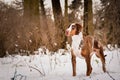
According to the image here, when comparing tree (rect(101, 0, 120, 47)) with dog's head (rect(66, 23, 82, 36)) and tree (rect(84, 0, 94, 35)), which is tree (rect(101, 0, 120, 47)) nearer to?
tree (rect(84, 0, 94, 35))

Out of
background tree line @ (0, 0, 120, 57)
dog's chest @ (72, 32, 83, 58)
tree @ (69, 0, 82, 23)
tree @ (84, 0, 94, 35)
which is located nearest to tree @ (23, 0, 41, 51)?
background tree line @ (0, 0, 120, 57)

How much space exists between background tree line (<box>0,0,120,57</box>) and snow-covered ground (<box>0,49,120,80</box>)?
17 cm

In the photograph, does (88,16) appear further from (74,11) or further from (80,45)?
(80,45)

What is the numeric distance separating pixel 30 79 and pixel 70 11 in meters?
1.22

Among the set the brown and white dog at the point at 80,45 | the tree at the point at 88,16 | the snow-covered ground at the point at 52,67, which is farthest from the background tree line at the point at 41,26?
the brown and white dog at the point at 80,45

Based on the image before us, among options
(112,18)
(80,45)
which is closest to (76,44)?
(80,45)

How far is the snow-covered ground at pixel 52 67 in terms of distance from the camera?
2.81 meters

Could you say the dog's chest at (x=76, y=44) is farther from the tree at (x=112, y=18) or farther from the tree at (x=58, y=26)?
the tree at (x=112, y=18)

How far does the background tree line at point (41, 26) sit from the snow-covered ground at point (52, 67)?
0.17m

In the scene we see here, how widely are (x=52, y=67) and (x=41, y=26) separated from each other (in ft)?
2.53

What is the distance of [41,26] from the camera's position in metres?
3.71

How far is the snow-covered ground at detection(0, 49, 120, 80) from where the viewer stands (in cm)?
281

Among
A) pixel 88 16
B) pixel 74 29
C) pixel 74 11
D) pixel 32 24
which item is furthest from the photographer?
pixel 74 11

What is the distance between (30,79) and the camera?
2805 mm
